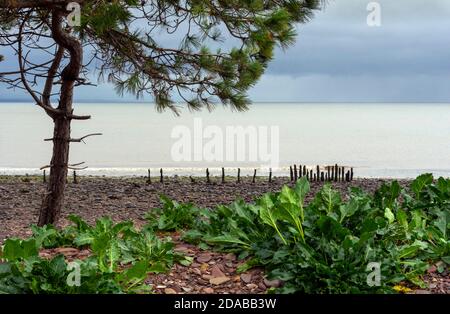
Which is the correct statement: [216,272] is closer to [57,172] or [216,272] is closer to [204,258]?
[204,258]

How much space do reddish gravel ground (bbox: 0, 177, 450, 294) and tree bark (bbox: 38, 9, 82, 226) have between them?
1.81ft

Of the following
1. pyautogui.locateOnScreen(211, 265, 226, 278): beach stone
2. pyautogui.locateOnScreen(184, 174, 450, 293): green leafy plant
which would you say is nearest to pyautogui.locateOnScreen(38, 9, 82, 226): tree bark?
pyautogui.locateOnScreen(184, 174, 450, 293): green leafy plant

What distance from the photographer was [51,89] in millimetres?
8602

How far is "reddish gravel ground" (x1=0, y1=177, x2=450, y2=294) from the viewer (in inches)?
130

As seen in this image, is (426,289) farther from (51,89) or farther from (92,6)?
(51,89)

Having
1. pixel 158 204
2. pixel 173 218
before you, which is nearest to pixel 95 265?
pixel 173 218

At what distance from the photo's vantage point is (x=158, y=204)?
10.9m

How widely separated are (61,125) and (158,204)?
3.31 meters

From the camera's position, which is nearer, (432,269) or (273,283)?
(273,283)

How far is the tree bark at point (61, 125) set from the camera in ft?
26.2

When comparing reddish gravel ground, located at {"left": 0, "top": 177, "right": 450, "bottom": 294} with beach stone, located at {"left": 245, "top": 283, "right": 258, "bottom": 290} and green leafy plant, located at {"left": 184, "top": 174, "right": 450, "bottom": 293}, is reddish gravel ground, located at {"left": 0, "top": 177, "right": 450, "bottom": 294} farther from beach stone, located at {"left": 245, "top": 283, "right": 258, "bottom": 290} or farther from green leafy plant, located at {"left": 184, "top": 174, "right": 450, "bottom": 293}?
green leafy plant, located at {"left": 184, "top": 174, "right": 450, "bottom": 293}
